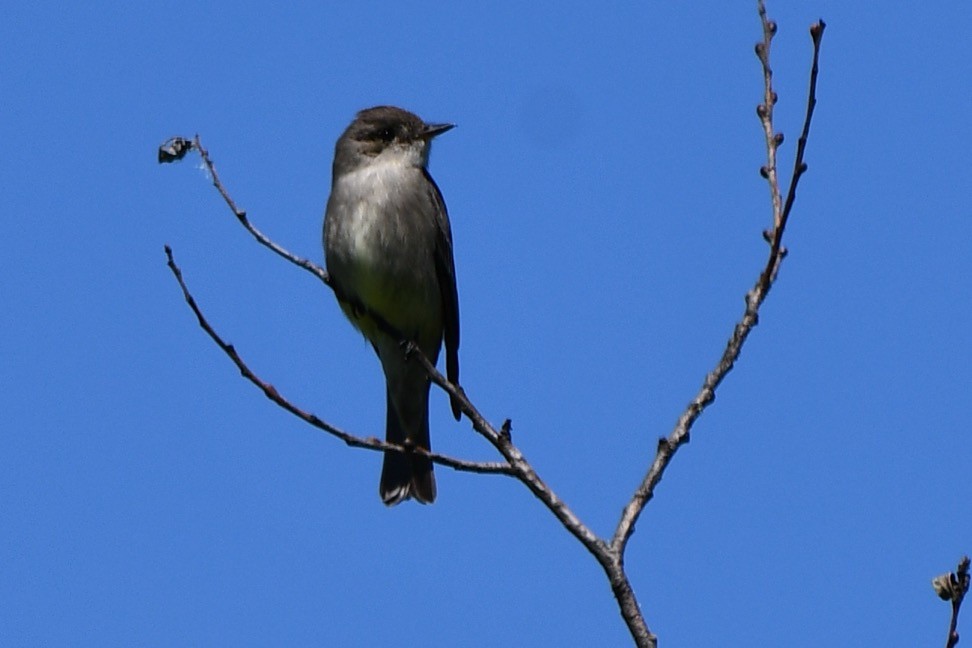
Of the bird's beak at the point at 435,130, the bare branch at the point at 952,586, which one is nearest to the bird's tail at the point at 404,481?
the bird's beak at the point at 435,130

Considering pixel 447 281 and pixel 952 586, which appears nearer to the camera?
pixel 952 586

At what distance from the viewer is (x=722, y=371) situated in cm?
438

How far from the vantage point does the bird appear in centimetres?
809

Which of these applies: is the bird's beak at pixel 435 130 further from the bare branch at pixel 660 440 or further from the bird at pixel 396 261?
the bare branch at pixel 660 440

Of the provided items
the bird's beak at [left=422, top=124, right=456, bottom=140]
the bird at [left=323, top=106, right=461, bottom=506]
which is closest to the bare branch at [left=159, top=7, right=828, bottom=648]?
the bird at [left=323, top=106, right=461, bottom=506]

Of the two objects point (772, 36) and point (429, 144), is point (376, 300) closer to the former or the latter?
point (429, 144)

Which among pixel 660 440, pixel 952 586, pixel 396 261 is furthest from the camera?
pixel 396 261

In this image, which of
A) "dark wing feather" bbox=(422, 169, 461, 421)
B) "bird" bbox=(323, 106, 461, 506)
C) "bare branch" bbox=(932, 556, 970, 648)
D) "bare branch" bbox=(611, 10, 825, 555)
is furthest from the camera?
"dark wing feather" bbox=(422, 169, 461, 421)

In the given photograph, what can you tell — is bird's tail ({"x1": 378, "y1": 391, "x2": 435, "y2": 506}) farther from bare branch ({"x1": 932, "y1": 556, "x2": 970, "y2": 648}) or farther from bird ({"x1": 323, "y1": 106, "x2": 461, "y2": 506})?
bare branch ({"x1": 932, "y1": 556, "x2": 970, "y2": 648})

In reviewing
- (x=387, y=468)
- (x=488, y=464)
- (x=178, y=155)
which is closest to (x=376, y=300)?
(x=387, y=468)

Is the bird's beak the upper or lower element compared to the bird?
upper

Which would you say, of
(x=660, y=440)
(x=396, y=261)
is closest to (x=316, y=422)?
(x=660, y=440)

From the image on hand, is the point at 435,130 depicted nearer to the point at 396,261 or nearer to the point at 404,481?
the point at 396,261

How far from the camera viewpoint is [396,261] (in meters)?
8.09
